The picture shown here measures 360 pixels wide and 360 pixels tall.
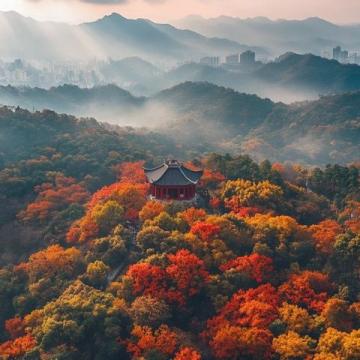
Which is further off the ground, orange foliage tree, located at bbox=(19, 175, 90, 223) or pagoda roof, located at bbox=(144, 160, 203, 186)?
pagoda roof, located at bbox=(144, 160, 203, 186)

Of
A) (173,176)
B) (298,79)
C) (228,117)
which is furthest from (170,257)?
(298,79)

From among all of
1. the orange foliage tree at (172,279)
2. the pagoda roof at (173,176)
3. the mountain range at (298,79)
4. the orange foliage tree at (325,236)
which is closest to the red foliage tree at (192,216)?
the pagoda roof at (173,176)

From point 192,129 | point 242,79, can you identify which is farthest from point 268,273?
point 242,79

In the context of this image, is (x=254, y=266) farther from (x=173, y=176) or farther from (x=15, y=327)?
(x=15, y=327)

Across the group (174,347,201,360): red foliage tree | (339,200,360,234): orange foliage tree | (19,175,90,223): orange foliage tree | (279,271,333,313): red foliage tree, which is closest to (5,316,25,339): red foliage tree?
(174,347,201,360): red foliage tree

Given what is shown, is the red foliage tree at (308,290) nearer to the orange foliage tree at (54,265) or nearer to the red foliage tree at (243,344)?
the red foliage tree at (243,344)

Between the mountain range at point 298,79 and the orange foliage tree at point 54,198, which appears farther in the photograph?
the mountain range at point 298,79

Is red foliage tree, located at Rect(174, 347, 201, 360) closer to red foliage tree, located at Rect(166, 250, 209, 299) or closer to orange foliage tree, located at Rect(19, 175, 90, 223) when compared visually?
red foliage tree, located at Rect(166, 250, 209, 299)
